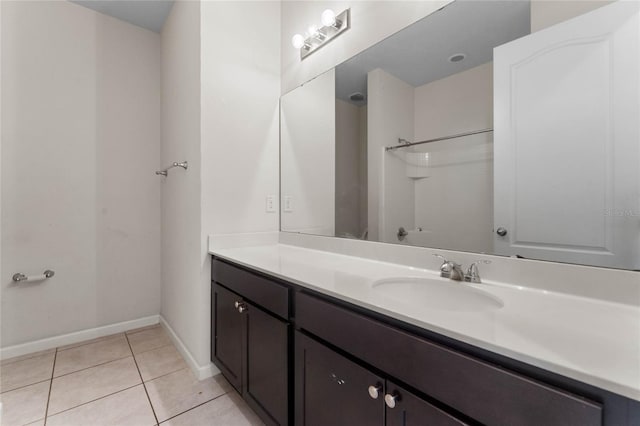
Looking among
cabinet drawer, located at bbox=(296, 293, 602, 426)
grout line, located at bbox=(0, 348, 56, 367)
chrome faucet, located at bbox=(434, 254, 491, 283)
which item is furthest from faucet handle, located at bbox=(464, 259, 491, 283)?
grout line, located at bbox=(0, 348, 56, 367)

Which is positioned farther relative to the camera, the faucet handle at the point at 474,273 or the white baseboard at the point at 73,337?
the white baseboard at the point at 73,337

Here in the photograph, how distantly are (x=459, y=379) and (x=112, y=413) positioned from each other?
5.51 feet

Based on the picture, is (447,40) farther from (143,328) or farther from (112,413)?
(143,328)

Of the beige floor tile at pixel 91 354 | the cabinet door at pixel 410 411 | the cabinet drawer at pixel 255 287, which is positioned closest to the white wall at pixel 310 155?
the cabinet drawer at pixel 255 287

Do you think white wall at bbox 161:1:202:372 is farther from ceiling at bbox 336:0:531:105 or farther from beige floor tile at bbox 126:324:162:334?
ceiling at bbox 336:0:531:105

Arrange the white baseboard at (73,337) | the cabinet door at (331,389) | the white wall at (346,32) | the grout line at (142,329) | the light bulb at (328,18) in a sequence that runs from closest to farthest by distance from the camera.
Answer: the cabinet door at (331,389) < the white wall at (346,32) < the light bulb at (328,18) < the white baseboard at (73,337) < the grout line at (142,329)

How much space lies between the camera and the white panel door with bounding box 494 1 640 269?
0.75 metres

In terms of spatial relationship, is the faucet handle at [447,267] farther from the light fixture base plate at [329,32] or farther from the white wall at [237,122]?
the light fixture base plate at [329,32]

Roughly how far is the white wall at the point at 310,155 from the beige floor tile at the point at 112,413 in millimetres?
1247

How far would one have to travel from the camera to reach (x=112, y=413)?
137 centimetres

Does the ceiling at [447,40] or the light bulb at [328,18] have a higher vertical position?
the light bulb at [328,18]

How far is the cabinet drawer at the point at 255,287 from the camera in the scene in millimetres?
1070

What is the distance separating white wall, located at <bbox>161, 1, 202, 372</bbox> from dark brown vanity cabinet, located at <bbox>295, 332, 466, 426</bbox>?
97 centimetres

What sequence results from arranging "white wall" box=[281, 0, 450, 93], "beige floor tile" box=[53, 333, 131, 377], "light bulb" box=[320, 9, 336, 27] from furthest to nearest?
"beige floor tile" box=[53, 333, 131, 377], "light bulb" box=[320, 9, 336, 27], "white wall" box=[281, 0, 450, 93]
